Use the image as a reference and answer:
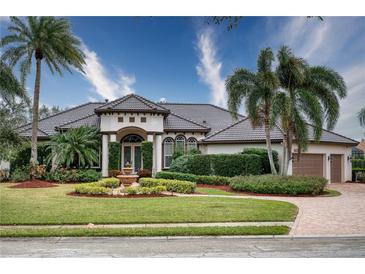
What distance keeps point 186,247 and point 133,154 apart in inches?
661

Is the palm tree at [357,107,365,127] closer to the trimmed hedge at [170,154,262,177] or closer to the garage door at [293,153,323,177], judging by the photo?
the garage door at [293,153,323,177]

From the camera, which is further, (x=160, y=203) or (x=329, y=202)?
(x=329, y=202)

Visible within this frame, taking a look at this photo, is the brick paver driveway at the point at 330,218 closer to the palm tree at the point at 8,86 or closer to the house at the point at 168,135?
the house at the point at 168,135

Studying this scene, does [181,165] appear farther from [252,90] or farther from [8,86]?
[8,86]

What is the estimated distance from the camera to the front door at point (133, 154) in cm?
2170

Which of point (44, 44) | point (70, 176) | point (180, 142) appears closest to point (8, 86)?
point (44, 44)

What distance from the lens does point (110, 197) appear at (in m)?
11.4

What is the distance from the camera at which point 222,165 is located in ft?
57.0

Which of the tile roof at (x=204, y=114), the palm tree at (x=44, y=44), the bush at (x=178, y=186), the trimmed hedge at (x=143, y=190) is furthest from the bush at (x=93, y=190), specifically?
the tile roof at (x=204, y=114)

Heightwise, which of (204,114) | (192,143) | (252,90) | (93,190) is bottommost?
(93,190)

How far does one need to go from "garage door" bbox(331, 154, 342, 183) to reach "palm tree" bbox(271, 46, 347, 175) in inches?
272

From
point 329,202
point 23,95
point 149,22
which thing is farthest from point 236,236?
point 23,95

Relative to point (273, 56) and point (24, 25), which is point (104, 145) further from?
point (273, 56)
